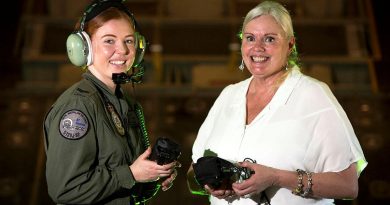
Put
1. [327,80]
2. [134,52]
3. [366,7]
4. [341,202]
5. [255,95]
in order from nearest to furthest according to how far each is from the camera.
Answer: [134,52] < [255,95] < [341,202] < [327,80] < [366,7]

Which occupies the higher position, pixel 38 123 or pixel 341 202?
pixel 38 123

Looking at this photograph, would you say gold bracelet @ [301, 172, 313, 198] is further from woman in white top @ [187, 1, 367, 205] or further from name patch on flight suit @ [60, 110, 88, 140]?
name patch on flight suit @ [60, 110, 88, 140]

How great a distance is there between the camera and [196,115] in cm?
588

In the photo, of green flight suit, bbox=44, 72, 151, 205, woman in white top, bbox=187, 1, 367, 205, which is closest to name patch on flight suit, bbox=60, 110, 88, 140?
green flight suit, bbox=44, 72, 151, 205

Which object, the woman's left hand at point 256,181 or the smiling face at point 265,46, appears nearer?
the woman's left hand at point 256,181

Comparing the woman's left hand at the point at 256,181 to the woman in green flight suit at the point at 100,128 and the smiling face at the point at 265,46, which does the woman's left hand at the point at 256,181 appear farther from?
the smiling face at the point at 265,46

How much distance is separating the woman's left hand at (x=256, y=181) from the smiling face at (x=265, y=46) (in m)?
0.47

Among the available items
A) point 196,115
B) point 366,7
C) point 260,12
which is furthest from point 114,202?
point 366,7

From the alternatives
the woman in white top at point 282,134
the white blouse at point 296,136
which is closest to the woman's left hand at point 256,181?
the woman in white top at point 282,134

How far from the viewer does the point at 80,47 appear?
238 centimetres

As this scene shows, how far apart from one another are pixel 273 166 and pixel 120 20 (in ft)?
2.78

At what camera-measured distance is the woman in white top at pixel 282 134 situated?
234 centimetres

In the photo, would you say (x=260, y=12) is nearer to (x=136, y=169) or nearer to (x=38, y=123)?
(x=136, y=169)

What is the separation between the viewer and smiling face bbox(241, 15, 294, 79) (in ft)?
8.29
